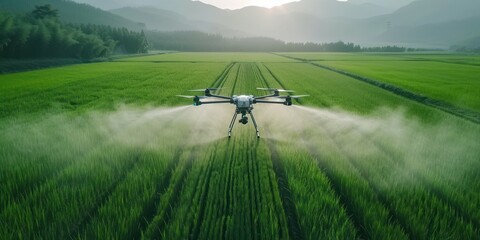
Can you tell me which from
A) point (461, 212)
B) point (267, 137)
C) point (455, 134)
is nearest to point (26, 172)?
point (267, 137)

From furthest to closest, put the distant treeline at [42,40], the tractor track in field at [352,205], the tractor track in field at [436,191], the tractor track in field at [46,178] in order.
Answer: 1. the distant treeline at [42,40]
2. the tractor track in field at [46,178]
3. the tractor track in field at [436,191]
4. the tractor track in field at [352,205]

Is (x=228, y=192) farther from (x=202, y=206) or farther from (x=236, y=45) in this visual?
(x=236, y=45)

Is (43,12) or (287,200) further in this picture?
(43,12)

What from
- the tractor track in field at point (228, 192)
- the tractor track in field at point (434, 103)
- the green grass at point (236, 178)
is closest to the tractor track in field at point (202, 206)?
the green grass at point (236, 178)

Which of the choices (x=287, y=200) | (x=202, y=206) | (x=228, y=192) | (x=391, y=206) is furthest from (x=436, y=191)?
(x=202, y=206)

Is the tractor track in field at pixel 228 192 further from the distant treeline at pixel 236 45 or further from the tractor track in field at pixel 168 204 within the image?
the distant treeline at pixel 236 45

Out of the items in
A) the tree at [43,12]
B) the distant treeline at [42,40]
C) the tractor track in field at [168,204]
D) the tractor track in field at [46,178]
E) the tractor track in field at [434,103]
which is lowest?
the tractor track in field at [434,103]

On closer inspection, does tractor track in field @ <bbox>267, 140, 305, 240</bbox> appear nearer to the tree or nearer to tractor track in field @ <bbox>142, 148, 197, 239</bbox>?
tractor track in field @ <bbox>142, 148, 197, 239</bbox>
